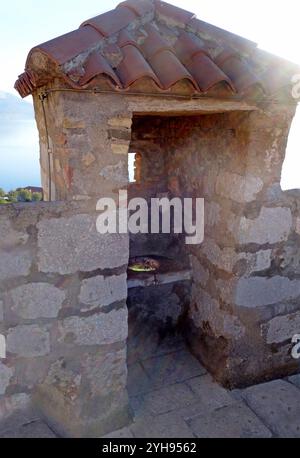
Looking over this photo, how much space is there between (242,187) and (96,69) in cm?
132

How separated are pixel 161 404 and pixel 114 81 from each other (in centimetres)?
232

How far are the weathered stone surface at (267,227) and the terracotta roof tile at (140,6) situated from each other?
1485mm

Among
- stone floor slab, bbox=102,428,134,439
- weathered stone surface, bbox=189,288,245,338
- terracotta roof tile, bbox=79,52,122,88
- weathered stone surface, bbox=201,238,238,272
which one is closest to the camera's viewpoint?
terracotta roof tile, bbox=79,52,122,88

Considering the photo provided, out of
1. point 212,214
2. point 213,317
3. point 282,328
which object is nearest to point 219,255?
point 212,214

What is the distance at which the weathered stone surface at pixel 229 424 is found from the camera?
8.73ft

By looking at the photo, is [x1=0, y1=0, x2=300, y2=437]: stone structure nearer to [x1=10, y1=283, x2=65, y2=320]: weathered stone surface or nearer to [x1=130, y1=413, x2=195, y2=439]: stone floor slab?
[x1=10, y1=283, x2=65, y2=320]: weathered stone surface

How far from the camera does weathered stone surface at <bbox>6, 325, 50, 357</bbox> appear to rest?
234cm

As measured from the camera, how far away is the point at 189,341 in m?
3.62

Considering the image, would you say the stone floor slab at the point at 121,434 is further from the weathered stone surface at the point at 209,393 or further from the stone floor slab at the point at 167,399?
the weathered stone surface at the point at 209,393

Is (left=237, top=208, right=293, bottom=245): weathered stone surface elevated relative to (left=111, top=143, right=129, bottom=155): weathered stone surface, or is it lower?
lower

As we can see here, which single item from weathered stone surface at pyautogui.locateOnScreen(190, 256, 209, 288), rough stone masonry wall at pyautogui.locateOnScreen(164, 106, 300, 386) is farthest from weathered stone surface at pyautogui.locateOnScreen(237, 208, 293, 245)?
weathered stone surface at pyautogui.locateOnScreen(190, 256, 209, 288)

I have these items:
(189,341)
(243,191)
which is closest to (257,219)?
(243,191)

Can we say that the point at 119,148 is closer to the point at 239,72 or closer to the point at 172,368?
the point at 239,72

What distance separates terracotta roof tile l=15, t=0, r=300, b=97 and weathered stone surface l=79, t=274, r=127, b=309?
114cm
